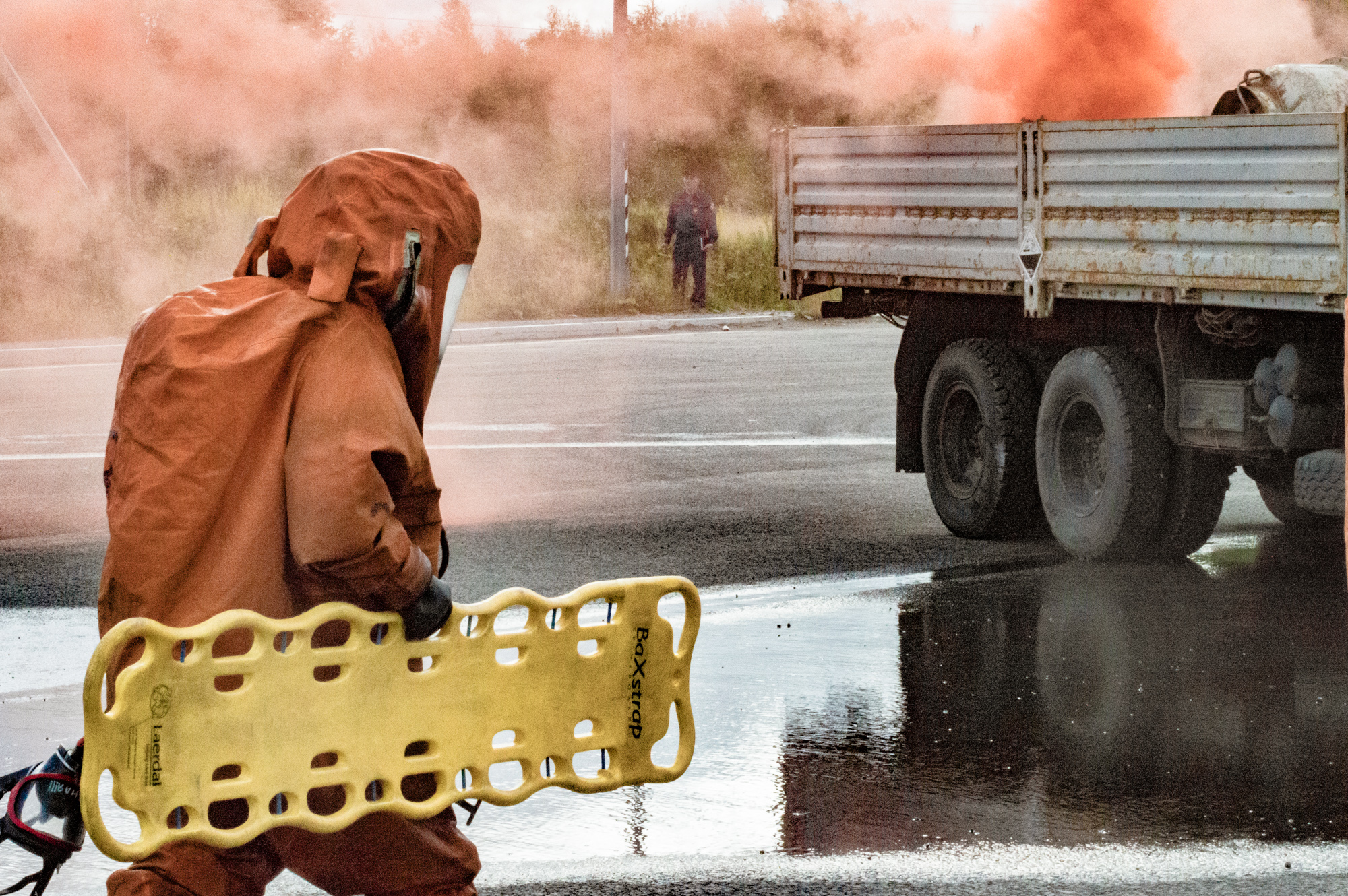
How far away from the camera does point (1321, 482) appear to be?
7.93 meters

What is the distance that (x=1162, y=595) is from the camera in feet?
27.7

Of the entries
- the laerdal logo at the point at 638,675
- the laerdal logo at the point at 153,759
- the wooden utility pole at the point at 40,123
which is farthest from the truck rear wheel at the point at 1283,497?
the wooden utility pole at the point at 40,123

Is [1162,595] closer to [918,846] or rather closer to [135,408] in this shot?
[918,846]

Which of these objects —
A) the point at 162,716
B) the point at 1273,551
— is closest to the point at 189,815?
the point at 162,716

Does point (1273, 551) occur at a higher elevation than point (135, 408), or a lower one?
lower

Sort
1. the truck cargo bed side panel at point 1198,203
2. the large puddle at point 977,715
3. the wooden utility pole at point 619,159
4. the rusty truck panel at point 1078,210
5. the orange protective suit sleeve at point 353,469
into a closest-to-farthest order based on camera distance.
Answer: the orange protective suit sleeve at point 353,469
the large puddle at point 977,715
the truck cargo bed side panel at point 1198,203
the rusty truck panel at point 1078,210
the wooden utility pole at point 619,159

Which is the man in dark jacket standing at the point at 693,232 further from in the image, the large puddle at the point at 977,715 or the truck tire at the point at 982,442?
the large puddle at the point at 977,715

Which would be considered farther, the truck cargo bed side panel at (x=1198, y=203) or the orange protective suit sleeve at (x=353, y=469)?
the truck cargo bed side panel at (x=1198, y=203)

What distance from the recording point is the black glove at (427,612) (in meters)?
3.59

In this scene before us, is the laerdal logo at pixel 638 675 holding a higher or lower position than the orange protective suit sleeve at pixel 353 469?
lower

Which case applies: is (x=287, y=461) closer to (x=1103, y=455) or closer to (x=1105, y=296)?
(x=1105, y=296)

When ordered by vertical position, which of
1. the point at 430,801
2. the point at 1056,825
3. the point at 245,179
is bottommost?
the point at 1056,825

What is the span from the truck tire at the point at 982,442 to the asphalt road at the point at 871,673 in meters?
0.21

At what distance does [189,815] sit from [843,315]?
26.7 feet
